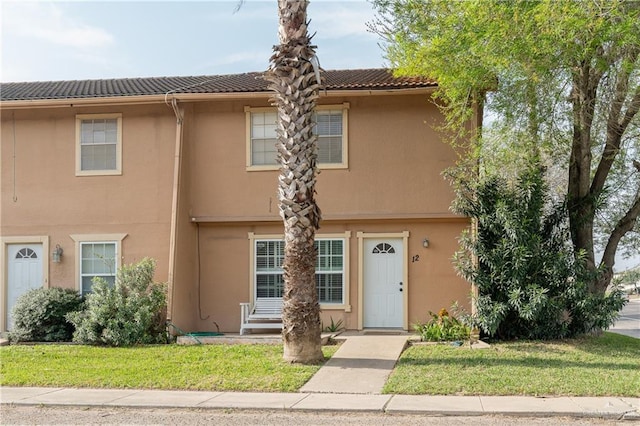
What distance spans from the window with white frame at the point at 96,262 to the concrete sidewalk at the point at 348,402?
601 cm

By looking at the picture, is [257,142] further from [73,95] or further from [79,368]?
[79,368]

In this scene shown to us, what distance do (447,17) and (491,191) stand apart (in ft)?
11.9

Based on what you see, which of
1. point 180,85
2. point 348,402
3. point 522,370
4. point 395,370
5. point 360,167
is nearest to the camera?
point 348,402

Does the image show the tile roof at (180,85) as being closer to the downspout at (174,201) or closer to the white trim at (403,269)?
the downspout at (174,201)

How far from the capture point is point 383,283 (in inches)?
602

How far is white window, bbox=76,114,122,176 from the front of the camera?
15688 mm

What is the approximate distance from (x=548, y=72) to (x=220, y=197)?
769 cm

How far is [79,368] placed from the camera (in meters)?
11.1

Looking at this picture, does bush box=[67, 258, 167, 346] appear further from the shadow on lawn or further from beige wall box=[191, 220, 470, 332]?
the shadow on lawn

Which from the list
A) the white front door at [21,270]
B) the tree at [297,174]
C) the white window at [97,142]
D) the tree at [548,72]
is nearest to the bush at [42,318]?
the white front door at [21,270]

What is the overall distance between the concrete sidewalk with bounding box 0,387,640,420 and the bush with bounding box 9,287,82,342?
4804mm

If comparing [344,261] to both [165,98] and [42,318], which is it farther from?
[42,318]

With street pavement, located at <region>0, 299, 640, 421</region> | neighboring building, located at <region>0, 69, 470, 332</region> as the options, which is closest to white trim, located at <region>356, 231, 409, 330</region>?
neighboring building, located at <region>0, 69, 470, 332</region>

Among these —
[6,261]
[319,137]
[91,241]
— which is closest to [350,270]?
[319,137]
